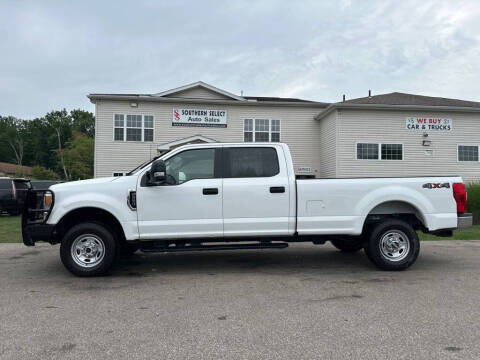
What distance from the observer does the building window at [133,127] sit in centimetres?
1980

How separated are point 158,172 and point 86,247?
5.39 ft

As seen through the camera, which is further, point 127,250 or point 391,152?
point 391,152

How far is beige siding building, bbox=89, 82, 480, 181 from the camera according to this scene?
19.6 m

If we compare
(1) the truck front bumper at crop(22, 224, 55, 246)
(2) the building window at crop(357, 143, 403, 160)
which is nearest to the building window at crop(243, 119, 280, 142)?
(2) the building window at crop(357, 143, 403, 160)

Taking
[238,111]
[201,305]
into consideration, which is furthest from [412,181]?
[238,111]

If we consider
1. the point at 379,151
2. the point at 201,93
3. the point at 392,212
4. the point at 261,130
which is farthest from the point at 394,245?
the point at 201,93

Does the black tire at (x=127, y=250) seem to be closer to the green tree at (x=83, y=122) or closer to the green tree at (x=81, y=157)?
the green tree at (x=81, y=157)

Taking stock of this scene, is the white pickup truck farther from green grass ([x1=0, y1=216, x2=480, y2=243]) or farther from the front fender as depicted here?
green grass ([x1=0, y1=216, x2=480, y2=243])

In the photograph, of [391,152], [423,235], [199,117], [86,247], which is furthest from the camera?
[199,117]

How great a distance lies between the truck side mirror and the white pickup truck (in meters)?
0.01

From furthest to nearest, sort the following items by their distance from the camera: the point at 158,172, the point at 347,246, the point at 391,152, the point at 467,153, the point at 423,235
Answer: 1. the point at 467,153
2. the point at 391,152
3. the point at 423,235
4. the point at 347,246
5. the point at 158,172

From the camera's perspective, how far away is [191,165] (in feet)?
20.2

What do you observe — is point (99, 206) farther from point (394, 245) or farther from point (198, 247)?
point (394, 245)

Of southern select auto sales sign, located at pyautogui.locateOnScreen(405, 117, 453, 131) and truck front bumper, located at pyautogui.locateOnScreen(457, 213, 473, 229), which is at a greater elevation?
southern select auto sales sign, located at pyautogui.locateOnScreen(405, 117, 453, 131)
